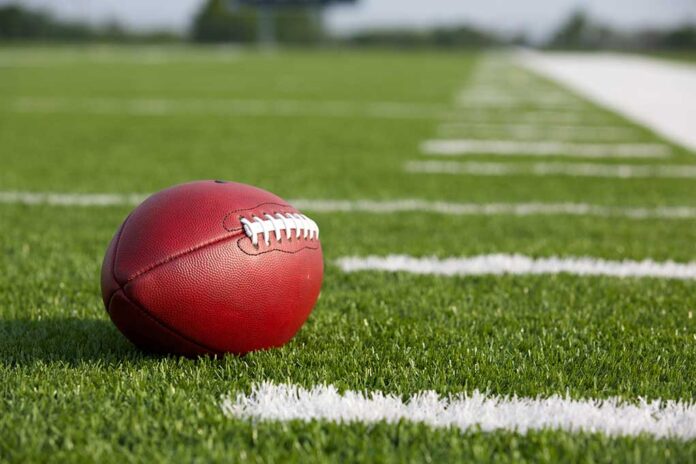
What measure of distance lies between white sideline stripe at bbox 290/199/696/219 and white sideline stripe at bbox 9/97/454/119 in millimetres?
5431

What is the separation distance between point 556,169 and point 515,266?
2830 mm

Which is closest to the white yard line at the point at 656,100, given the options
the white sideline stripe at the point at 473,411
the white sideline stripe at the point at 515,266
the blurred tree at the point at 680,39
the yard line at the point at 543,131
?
the yard line at the point at 543,131

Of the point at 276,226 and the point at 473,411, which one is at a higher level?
the point at 276,226

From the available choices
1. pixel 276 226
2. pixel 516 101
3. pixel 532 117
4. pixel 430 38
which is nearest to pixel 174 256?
pixel 276 226

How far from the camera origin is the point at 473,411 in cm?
196

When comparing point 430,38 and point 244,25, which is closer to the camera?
point 430,38

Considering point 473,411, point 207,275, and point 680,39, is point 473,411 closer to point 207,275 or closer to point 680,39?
point 207,275

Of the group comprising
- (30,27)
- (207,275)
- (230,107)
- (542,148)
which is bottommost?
(30,27)

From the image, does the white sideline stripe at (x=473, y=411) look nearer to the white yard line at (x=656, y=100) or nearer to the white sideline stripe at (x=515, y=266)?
the white sideline stripe at (x=515, y=266)

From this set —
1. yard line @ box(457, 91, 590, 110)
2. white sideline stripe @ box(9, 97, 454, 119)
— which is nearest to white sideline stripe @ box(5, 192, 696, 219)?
white sideline stripe @ box(9, 97, 454, 119)

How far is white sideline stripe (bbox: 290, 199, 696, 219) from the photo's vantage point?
15.1 feet

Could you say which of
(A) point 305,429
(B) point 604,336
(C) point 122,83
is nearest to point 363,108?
(C) point 122,83

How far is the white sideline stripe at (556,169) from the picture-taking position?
19.3ft

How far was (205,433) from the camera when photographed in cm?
183
